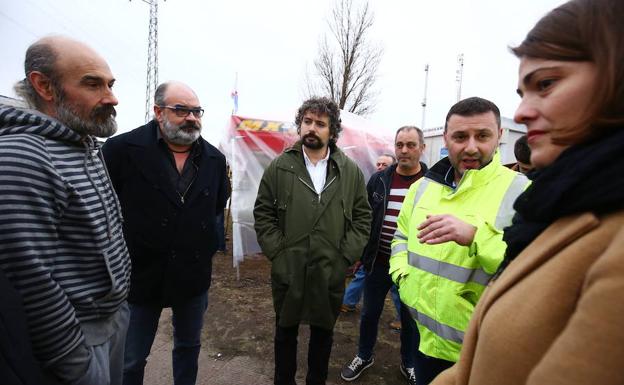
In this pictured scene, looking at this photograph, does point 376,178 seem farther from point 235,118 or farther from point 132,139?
point 235,118

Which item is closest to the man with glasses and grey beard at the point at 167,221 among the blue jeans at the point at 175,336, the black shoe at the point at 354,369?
the blue jeans at the point at 175,336

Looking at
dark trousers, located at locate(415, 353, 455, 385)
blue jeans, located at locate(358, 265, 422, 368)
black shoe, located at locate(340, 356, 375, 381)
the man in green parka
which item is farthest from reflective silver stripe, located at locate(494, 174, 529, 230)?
black shoe, located at locate(340, 356, 375, 381)

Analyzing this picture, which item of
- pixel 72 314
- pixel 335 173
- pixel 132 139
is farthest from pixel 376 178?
pixel 72 314

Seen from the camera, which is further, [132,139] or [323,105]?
[323,105]

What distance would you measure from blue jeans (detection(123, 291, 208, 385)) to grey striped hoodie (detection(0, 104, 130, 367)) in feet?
2.37

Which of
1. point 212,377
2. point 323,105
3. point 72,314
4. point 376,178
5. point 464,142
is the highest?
point 323,105

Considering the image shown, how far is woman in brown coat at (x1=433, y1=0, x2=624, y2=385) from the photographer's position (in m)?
0.50

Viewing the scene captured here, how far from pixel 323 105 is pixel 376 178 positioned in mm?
1201

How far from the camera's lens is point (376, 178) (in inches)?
137

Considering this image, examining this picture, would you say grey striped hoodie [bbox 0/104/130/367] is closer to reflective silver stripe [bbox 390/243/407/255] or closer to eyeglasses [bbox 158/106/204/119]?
eyeglasses [bbox 158/106/204/119]

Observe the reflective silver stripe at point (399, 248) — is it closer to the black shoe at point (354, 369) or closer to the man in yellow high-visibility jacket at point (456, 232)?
the man in yellow high-visibility jacket at point (456, 232)

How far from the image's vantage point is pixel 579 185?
611mm

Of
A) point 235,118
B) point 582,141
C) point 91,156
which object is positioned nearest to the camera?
point 582,141

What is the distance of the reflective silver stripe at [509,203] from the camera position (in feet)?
4.87
